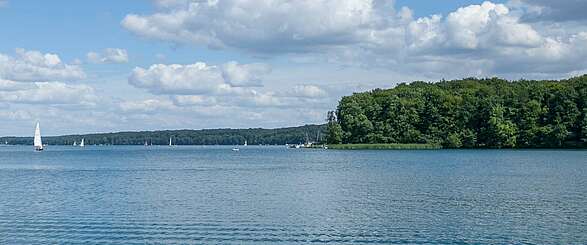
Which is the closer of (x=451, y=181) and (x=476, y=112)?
(x=451, y=181)

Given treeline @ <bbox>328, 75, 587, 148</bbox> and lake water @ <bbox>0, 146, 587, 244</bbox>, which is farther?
treeline @ <bbox>328, 75, 587, 148</bbox>

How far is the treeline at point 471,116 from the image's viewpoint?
13388 cm

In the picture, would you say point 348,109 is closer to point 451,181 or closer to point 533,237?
point 451,181

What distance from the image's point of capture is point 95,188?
55.2 metres

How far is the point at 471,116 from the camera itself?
146 metres

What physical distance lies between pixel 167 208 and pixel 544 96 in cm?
11433

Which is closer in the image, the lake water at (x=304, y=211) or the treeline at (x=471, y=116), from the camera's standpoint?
the lake water at (x=304, y=211)

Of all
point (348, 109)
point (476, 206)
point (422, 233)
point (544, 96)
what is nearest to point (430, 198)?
point (476, 206)

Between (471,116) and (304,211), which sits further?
(471,116)

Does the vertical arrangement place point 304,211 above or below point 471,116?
below

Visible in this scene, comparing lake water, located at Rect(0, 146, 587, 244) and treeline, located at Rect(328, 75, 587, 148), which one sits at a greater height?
treeline, located at Rect(328, 75, 587, 148)

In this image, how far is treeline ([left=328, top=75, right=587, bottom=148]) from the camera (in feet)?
439

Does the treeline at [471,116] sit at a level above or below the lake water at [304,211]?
above

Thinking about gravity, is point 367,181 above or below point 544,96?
below
